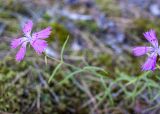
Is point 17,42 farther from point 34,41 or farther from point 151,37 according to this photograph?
point 151,37

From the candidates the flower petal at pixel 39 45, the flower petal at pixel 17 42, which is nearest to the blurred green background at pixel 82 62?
the flower petal at pixel 17 42

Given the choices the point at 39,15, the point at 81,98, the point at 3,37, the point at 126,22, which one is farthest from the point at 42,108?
the point at 126,22

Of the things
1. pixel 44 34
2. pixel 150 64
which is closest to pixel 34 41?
pixel 44 34

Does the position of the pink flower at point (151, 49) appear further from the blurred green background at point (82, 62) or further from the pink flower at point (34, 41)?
the pink flower at point (34, 41)

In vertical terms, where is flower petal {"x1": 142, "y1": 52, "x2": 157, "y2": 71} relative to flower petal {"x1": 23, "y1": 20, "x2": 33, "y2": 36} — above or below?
below

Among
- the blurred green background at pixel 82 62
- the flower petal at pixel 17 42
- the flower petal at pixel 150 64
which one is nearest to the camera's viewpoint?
the flower petal at pixel 150 64

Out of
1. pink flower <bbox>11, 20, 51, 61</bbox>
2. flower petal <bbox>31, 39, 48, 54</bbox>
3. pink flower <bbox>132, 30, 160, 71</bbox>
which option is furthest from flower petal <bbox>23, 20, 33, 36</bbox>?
pink flower <bbox>132, 30, 160, 71</bbox>

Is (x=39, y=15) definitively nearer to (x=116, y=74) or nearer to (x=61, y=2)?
(x=61, y=2)

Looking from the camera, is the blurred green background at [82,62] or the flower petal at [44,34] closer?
the flower petal at [44,34]

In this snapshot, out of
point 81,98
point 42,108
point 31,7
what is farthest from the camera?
point 31,7

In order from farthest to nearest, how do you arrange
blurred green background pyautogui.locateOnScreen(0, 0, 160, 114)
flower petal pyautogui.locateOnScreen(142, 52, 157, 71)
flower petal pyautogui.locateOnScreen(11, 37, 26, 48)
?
blurred green background pyautogui.locateOnScreen(0, 0, 160, 114) → flower petal pyautogui.locateOnScreen(11, 37, 26, 48) → flower petal pyautogui.locateOnScreen(142, 52, 157, 71)

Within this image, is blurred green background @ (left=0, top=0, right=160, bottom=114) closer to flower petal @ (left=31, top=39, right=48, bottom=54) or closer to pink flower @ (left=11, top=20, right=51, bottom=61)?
pink flower @ (left=11, top=20, right=51, bottom=61)
